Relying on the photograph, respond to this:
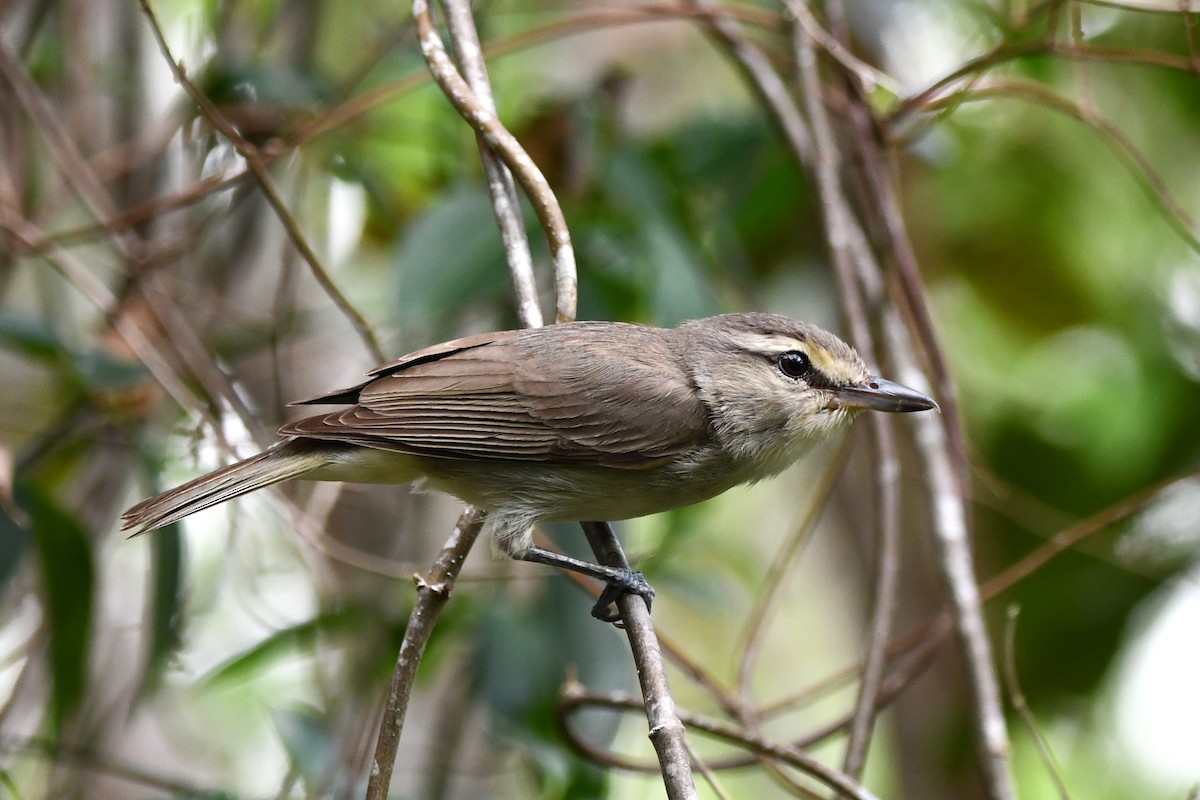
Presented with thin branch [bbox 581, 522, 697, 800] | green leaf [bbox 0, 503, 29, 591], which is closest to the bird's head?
thin branch [bbox 581, 522, 697, 800]

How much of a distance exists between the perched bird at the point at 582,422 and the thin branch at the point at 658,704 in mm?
545

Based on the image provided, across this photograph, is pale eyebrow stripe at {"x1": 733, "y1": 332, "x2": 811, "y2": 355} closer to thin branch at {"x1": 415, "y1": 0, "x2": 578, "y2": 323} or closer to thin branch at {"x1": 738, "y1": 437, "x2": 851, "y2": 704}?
thin branch at {"x1": 415, "y1": 0, "x2": 578, "y2": 323}

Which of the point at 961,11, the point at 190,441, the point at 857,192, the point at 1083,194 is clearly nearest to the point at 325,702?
the point at 190,441

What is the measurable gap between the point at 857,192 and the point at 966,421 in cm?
155

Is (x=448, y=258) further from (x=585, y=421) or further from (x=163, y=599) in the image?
(x=163, y=599)

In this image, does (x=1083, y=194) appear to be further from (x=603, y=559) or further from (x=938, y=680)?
(x=603, y=559)

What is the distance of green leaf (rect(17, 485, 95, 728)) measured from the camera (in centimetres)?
349

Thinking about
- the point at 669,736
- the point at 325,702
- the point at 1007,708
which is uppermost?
the point at 1007,708

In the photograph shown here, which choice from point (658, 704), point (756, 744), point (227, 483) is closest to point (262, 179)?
point (227, 483)

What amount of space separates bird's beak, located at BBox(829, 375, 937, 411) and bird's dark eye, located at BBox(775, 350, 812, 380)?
10 cm

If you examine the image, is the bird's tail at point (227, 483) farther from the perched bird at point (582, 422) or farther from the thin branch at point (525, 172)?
the thin branch at point (525, 172)

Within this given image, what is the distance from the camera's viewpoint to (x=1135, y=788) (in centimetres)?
534

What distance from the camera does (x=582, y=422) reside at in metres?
3.12

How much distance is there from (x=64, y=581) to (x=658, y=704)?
2.17m
